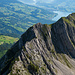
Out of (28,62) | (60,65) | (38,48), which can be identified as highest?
(38,48)

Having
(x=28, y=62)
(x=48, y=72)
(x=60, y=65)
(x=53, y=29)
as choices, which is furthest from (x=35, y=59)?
(x=53, y=29)

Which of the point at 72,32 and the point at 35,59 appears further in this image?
the point at 72,32

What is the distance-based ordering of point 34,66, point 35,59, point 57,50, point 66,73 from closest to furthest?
point 34,66 → point 35,59 → point 66,73 → point 57,50

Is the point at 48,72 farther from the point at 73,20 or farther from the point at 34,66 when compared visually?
the point at 73,20

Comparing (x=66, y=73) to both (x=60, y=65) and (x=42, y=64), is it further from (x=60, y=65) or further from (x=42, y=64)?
(x=42, y=64)

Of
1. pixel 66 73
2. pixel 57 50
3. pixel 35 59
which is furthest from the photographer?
pixel 57 50

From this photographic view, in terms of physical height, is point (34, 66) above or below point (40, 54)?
below
